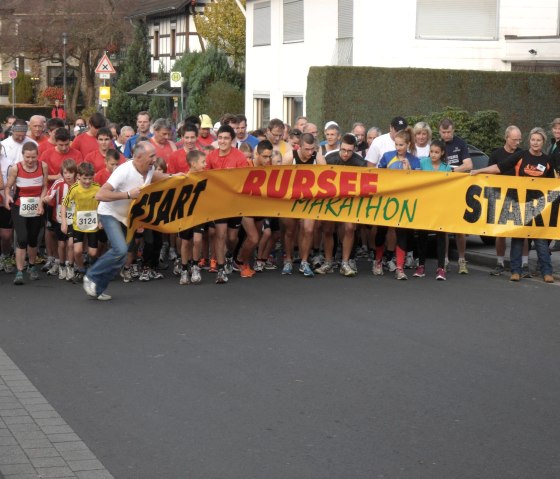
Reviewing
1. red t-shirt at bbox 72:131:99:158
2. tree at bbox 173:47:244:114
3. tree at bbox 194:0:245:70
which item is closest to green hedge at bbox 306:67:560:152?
red t-shirt at bbox 72:131:99:158

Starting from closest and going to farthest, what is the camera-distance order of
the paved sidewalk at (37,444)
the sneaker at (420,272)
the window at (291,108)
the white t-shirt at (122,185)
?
the paved sidewalk at (37,444) < the white t-shirt at (122,185) < the sneaker at (420,272) < the window at (291,108)

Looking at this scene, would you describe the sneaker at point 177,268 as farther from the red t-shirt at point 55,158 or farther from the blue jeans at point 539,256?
the blue jeans at point 539,256

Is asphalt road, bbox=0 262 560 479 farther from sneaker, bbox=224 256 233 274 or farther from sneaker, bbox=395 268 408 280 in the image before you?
sneaker, bbox=224 256 233 274

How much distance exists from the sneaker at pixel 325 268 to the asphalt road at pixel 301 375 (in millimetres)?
975

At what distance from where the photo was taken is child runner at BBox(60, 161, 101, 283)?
560 inches

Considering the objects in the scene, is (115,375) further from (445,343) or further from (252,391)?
(445,343)

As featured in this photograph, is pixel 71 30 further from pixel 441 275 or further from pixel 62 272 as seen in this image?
pixel 441 275

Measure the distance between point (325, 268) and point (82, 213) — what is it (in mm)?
3196

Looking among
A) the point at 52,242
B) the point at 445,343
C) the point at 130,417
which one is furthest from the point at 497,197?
the point at 130,417

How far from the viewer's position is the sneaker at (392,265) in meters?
15.4

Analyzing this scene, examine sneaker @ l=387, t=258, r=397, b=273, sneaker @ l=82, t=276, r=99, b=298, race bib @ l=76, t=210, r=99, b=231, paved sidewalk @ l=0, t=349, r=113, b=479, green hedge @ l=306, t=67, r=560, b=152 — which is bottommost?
sneaker @ l=387, t=258, r=397, b=273

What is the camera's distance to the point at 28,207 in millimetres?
14688

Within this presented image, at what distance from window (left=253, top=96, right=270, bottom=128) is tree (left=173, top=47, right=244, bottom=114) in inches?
316

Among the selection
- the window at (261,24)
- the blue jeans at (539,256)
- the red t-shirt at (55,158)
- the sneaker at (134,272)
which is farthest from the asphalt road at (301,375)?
the window at (261,24)
